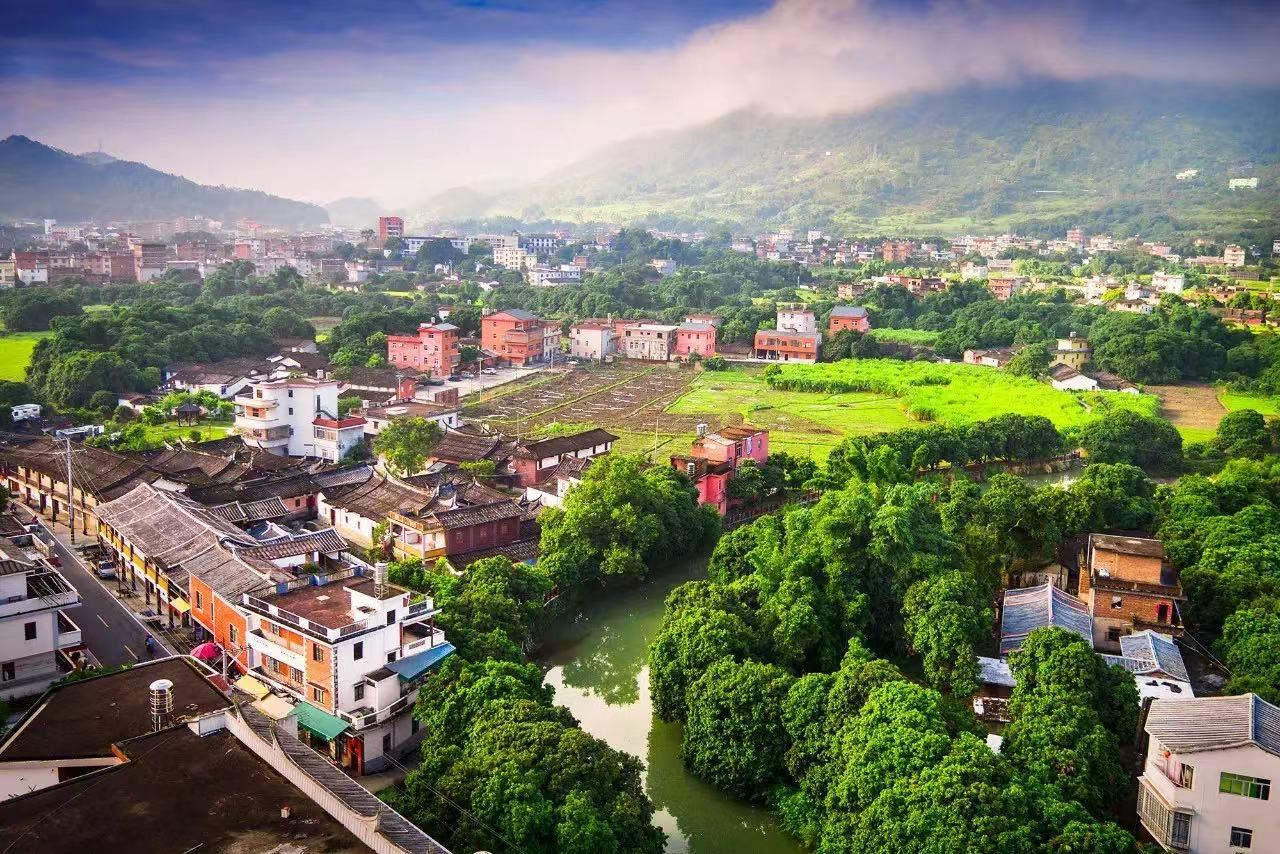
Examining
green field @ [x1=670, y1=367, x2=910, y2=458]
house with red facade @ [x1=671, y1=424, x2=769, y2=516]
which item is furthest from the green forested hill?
house with red facade @ [x1=671, y1=424, x2=769, y2=516]

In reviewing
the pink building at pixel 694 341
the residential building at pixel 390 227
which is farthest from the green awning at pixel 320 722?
the residential building at pixel 390 227

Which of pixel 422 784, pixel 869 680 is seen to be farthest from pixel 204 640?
pixel 869 680

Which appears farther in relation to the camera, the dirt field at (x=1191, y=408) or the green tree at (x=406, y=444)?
the dirt field at (x=1191, y=408)

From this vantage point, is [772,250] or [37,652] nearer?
[37,652]

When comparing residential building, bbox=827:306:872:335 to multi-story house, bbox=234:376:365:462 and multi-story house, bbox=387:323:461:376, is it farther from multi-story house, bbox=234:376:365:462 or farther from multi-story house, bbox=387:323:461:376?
multi-story house, bbox=234:376:365:462

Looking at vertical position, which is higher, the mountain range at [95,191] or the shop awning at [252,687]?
the mountain range at [95,191]

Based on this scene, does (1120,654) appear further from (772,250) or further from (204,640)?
(772,250)

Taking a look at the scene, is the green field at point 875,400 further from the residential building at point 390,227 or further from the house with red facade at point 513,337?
the residential building at point 390,227

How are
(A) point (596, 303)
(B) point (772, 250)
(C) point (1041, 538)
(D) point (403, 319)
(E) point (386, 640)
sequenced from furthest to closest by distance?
1. (B) point (772, 250)
2. (A) point (596, 303)
3. (D) point (403, 319)
4. (C) point (1041, 538)
5. (E) point (386, 640)
